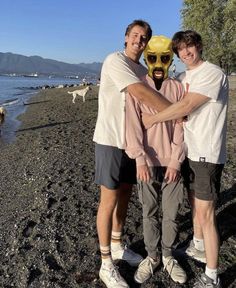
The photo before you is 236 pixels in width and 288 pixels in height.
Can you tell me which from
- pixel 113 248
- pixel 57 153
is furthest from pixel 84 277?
pixel 57 153

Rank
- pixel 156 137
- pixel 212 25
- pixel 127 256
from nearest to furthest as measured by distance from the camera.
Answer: pixel 156 137
pixel 127 256
pixel 212 25

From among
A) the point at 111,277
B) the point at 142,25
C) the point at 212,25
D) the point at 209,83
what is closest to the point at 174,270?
the point at 111,277

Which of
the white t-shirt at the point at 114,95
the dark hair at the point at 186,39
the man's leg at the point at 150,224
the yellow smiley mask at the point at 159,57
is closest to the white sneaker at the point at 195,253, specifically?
the man's leg at the point at 150,224

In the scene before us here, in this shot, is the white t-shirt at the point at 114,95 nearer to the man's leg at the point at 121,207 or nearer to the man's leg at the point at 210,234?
the man's leg at the point at 121,207

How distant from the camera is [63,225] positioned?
6047mm

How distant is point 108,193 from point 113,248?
1.03 m

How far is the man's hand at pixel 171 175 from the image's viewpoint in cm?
406

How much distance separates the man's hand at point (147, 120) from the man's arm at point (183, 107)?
0.14 feet

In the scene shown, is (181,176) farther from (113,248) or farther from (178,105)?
(113,248)

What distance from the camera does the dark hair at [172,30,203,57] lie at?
387 centimetres

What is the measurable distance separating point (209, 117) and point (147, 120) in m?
0.59

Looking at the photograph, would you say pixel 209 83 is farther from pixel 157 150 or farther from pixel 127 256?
pixel 127 256

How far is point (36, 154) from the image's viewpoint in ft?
39.0

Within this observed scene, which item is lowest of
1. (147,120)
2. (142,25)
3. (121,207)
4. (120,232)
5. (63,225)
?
(63,225)
